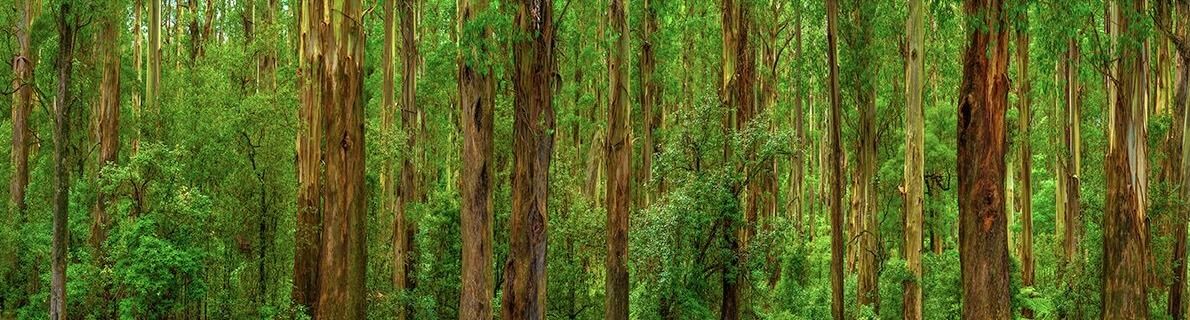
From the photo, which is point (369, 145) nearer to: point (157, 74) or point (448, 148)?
point (448, 148)

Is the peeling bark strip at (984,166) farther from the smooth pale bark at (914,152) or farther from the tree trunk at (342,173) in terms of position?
the tree trunk at (342,173)

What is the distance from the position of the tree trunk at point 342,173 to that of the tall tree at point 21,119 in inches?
404

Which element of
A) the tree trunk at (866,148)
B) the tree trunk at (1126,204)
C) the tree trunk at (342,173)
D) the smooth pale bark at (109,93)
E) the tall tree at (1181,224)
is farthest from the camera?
the smooth pale bark at (109,93)

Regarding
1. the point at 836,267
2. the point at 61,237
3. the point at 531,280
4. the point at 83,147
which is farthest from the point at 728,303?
the point at 83,147

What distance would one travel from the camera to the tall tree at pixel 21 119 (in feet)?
78.9

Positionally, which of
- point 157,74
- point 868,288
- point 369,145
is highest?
point 157,74

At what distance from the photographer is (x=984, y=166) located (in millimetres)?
11086

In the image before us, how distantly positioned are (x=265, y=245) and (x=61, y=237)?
15.0ft

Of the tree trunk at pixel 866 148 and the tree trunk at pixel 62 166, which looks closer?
the tree trunk at pixel 62 166

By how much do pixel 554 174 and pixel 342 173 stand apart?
5884mm

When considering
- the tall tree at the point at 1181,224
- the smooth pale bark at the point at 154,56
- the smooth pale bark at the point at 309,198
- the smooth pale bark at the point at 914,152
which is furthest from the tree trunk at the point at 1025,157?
the smooth pale bark at the point at 154,56

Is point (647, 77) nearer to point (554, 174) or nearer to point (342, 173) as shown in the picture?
point (554, 174)

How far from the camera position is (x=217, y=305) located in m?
18.8

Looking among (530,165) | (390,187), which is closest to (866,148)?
(390,187)
